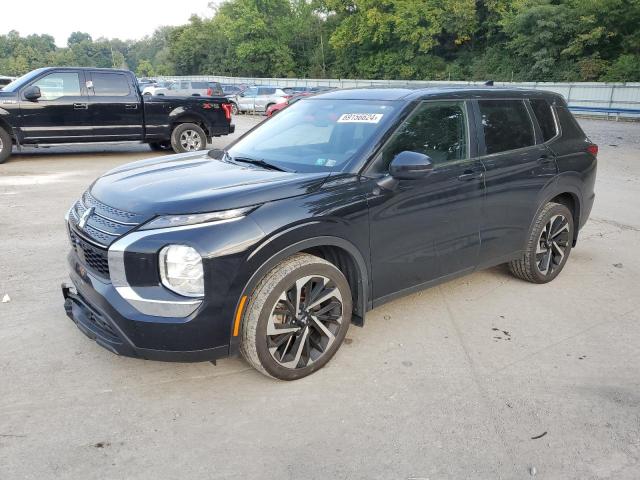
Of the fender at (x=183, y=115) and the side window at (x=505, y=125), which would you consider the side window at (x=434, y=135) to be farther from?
the fender at (x=183, y=115)

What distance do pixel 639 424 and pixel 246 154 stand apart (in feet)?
10.1

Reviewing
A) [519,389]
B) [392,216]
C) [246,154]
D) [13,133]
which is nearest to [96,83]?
[13,133]

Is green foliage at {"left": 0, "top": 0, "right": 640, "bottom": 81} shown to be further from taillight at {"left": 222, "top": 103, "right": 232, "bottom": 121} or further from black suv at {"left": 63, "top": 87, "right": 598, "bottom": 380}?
black suv at {"left": 63, "top": 87, "right": 598, "bottom": 380}

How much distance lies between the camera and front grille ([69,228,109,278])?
2.98 meters

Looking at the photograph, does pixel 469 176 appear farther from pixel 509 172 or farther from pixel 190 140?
pixel 190 140

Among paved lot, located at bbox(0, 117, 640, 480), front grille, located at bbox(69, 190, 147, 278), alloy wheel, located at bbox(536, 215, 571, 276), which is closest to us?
paved lot, located at bbox(0, 117, 640, 480)

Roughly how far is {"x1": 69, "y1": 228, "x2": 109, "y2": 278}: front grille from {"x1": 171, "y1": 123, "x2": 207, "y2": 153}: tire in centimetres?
924

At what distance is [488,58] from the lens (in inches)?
1930

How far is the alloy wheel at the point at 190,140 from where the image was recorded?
1236 cm

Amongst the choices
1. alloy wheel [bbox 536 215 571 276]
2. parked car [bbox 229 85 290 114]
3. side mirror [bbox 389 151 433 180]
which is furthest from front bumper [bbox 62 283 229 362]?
parked car [bbox 229 85 290 114]

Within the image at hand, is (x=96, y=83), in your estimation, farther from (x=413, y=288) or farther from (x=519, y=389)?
(x=519, y=389)

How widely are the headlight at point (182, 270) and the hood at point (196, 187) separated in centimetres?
23

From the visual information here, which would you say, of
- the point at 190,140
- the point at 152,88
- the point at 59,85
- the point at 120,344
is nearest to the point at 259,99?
the point at 152,88

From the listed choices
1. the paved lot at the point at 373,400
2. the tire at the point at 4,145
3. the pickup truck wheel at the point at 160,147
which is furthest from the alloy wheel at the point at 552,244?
the pickup truck wheel at the point at 160,147
